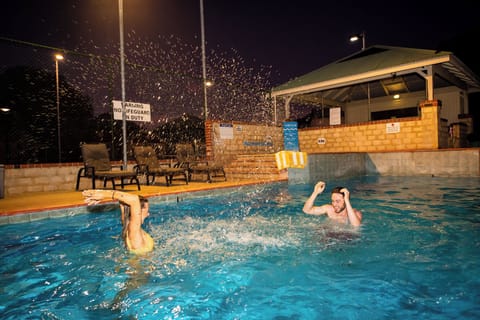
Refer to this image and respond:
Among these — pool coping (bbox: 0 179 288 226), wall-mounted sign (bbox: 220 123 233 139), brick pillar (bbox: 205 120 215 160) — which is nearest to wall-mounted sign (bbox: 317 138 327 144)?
wall-mounted sign (bbox: 220 123 233 139)

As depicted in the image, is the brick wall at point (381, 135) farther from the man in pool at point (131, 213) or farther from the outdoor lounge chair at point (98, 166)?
the man in pool at point (131, 213)

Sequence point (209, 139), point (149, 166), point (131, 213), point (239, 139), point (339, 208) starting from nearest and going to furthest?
point (131, 213) < point (339, 208) < point (149, 166) < point (209, 139) < point (239, 139)

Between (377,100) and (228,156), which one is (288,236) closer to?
(228,156)

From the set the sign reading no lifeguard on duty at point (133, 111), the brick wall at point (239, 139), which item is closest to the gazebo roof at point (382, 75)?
the brick wall at point (239, 139)

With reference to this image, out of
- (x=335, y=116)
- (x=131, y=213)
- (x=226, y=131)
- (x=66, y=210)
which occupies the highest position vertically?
(x=335, y=116)

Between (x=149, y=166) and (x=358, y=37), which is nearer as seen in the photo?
(x=149, y=166)

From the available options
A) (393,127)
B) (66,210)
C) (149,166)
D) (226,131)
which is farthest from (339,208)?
(393,127)

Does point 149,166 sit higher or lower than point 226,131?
lower

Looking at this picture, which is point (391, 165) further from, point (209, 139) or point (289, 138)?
point (209, 139)

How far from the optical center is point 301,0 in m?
16.2

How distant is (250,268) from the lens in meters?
3.25

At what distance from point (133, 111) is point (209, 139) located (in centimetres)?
316

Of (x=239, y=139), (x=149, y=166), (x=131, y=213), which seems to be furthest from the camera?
(x=239, y=139)

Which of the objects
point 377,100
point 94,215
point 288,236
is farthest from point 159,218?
point 377,100
